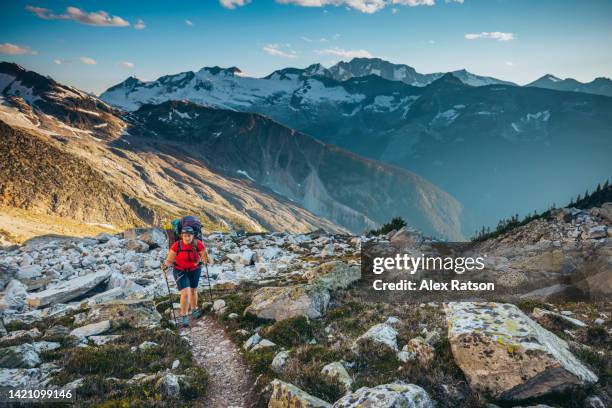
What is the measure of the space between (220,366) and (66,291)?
13.6 m

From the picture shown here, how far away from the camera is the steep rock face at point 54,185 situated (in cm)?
12312

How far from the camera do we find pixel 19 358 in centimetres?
889

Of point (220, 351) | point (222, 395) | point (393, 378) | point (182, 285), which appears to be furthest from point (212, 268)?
point (393, 378)

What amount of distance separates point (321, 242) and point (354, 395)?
28.8 meters

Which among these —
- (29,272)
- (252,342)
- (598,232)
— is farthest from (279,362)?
(598,232)

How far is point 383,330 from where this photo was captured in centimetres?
936

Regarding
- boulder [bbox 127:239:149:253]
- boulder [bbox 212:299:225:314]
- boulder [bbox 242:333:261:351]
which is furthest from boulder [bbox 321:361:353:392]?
boulder [bbox 127:239:149:253]

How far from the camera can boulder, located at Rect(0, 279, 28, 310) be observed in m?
17.7

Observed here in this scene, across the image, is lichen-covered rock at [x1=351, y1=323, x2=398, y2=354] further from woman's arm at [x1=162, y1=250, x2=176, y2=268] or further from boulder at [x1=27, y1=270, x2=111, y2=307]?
boulder at [x1=27, y1=270, x2=111, y2=307]

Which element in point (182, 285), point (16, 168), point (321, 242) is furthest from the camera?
point (16, 168)

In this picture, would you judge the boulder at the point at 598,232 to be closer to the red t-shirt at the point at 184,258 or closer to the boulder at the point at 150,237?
the red t-shirt at the point at 184,258

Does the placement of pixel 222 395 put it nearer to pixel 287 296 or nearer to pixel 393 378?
pixel 393 378

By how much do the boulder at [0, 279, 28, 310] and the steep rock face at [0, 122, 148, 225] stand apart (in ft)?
371

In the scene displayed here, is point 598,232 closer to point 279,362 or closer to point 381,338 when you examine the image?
point 381,338
